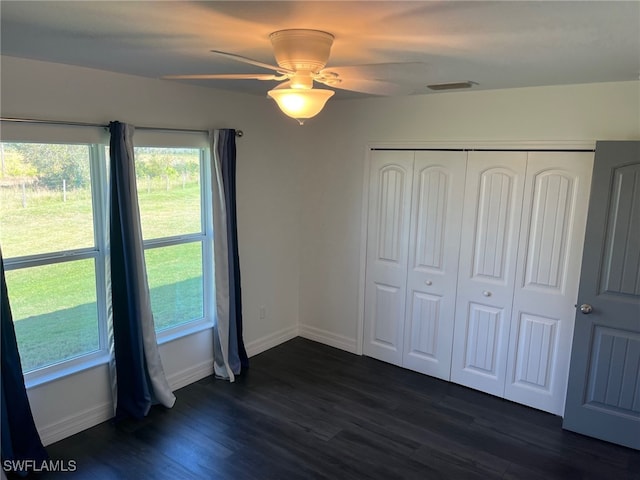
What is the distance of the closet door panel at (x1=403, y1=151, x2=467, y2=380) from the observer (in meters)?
3.75

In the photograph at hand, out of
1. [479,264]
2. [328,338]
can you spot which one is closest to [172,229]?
[328,338]

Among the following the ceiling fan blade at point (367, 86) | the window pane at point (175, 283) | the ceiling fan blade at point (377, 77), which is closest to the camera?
the ceiling fan blade at point (377, 77)

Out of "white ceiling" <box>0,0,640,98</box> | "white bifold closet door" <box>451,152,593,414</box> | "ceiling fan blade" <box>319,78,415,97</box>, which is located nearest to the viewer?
"white ceiling" <box>0,0,640,98</box>

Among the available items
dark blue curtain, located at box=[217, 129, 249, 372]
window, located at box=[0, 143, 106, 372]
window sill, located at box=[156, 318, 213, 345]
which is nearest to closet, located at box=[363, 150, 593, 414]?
dark blue curtain, located at box=[217, 129, 249, 372]

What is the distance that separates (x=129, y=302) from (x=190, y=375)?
3.30 feet

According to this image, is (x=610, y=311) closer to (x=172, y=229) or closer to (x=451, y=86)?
(x=451, y=86)

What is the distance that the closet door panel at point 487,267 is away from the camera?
11.5 feet

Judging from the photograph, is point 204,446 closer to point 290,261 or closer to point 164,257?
point 164,257

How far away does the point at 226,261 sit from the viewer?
3.86 meters

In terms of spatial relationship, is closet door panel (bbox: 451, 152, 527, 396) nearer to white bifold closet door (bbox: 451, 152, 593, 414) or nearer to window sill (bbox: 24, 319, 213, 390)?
white bifold closet door (bbox: 451, 152, 593, 414)

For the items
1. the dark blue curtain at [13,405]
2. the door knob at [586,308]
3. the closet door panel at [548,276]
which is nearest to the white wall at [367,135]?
the closet door panel at [548,276]

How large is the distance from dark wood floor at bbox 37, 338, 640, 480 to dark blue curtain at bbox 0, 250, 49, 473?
→ 19 cm

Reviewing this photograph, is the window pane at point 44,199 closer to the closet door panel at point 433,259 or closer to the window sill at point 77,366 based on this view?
the window sill at point 77,366

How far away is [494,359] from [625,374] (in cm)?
91
